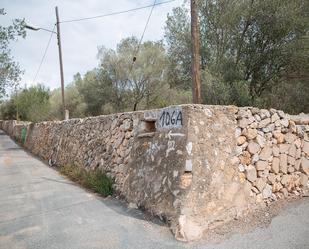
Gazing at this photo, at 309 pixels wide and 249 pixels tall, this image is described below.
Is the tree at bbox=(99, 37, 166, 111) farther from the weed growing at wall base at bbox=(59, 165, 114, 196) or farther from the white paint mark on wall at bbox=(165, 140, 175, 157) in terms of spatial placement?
the white paint mark on wall at bbox=(165, 140, 175, 157)

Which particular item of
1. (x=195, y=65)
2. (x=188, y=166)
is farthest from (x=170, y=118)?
(x=195, y=65)

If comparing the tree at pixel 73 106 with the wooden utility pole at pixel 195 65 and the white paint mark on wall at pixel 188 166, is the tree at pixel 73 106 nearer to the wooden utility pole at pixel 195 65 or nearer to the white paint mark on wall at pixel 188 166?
the wooden utility pole at pixel 195 65

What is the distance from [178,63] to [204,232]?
1223cm

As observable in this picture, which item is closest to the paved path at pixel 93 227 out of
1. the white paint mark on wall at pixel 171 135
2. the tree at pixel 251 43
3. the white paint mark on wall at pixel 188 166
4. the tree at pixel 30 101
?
the white paint mark on wall at pixel 188 166

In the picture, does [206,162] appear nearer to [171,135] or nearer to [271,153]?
[171,135]

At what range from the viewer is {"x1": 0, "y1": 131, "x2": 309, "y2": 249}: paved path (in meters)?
4.43

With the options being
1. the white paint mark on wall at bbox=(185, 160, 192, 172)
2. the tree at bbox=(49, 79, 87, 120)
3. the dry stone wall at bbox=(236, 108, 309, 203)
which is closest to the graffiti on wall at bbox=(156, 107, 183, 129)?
the white paint mark on wall at bbox=(185, 160, 192, 172)

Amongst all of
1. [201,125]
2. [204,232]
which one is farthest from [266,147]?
[204,232]

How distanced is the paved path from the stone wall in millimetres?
384

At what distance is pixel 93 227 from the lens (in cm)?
Answer: 510

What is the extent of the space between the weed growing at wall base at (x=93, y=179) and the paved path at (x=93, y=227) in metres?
0.33

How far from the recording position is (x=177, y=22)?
632 inches

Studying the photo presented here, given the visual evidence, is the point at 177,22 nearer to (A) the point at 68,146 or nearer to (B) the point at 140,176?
(A) the point at 68,146

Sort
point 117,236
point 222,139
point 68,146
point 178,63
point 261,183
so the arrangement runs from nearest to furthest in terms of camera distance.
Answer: point 117,236 < point 222,139 < point 261,183 < point 68,146 < point 178,63
